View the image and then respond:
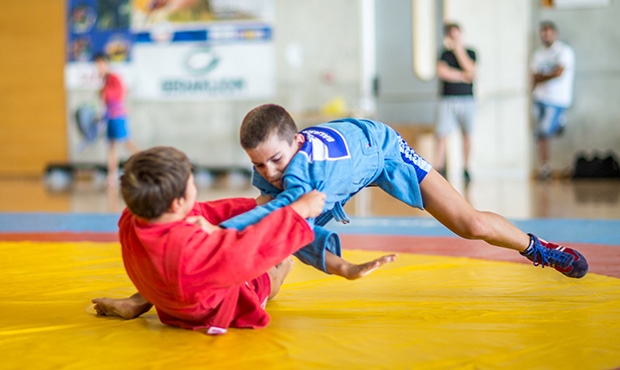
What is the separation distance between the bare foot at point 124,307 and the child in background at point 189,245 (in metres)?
0.16

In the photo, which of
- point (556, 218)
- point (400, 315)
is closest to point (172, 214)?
point (400, 315)

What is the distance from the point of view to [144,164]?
2078 millimetres

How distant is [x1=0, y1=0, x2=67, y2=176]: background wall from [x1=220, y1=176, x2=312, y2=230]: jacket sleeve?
10.6 m

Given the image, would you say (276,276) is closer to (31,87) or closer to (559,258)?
(559,258)

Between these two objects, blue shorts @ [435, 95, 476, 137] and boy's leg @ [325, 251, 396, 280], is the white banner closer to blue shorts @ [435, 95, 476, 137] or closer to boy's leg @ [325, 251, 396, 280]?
blue shorts @ [435, 95, 476, 137]

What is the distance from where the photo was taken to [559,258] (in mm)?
2840

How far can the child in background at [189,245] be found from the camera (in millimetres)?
2080

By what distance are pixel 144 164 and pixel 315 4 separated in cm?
912

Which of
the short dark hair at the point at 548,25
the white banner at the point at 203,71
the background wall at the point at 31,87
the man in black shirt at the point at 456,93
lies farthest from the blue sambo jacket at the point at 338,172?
the background wall at the point at 31,87

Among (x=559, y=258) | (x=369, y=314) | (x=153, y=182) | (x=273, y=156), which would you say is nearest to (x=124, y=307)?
(x=153, y=182)

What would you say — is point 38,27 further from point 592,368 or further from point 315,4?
point 592,368

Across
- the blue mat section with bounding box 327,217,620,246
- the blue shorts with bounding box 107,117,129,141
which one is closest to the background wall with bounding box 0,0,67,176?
the blue shorts with bounding box 107,117,129,141

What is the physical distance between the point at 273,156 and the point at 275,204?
7.0 inches

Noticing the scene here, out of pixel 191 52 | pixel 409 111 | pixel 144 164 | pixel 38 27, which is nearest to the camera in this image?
pixel 144 164
